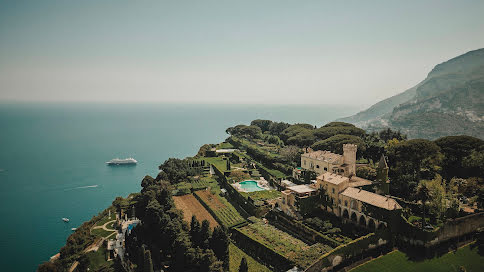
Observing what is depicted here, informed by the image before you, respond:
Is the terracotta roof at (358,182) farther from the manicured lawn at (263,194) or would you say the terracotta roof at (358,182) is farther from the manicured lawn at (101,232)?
the manicured lawn at (101,232)

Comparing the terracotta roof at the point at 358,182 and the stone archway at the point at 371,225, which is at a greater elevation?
the terracotta roof at the point at 358,182

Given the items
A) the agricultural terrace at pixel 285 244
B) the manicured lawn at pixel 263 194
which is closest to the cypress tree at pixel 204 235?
the agricultural terrace at pixel 285 244

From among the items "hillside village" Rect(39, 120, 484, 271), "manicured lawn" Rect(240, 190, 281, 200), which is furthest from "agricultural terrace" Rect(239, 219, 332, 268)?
"manicured lawn" Rect(240, 190, 281, 200)

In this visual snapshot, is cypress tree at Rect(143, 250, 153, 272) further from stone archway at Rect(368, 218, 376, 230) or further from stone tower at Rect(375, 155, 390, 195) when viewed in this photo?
stone tower at Rect(375, 155, 390, 195)

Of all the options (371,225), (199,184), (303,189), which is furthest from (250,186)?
(371,225)

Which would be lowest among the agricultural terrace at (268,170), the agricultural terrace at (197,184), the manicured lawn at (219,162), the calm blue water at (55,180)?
the calm blue water at (55,180)

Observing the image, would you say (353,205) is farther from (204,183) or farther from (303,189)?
(204,183)
